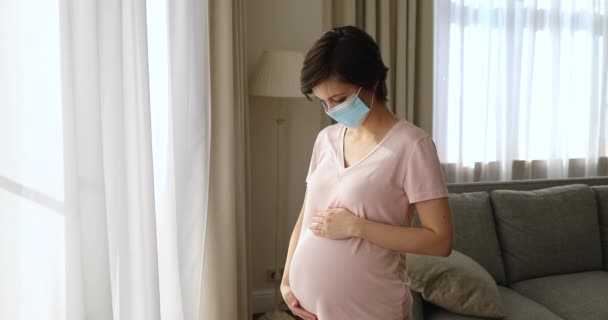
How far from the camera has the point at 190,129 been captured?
2.22m

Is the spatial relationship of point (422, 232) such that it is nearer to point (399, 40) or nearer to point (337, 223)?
point (337, 223)

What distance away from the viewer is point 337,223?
117 centimetres

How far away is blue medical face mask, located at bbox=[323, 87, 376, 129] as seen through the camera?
119 centimetres

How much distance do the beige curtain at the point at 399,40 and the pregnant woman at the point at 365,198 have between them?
1.94m

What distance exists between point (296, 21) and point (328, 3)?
0.25 metres

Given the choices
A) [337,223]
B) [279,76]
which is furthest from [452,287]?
[279,76]

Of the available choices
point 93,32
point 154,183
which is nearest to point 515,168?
point 154,183

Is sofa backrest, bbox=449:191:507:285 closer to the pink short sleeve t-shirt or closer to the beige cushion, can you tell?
the beige cushion

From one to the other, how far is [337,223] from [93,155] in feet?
2.93

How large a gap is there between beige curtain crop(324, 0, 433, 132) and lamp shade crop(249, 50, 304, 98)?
534 mm

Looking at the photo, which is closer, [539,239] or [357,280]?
[357,280]

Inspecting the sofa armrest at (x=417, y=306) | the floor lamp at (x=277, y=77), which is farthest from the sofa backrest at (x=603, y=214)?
the floor lamp at (x=277, y=77)

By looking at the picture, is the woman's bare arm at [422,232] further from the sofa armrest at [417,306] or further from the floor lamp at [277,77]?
the floor lamp at [277,77]

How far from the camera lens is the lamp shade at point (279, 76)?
8.76 feet
